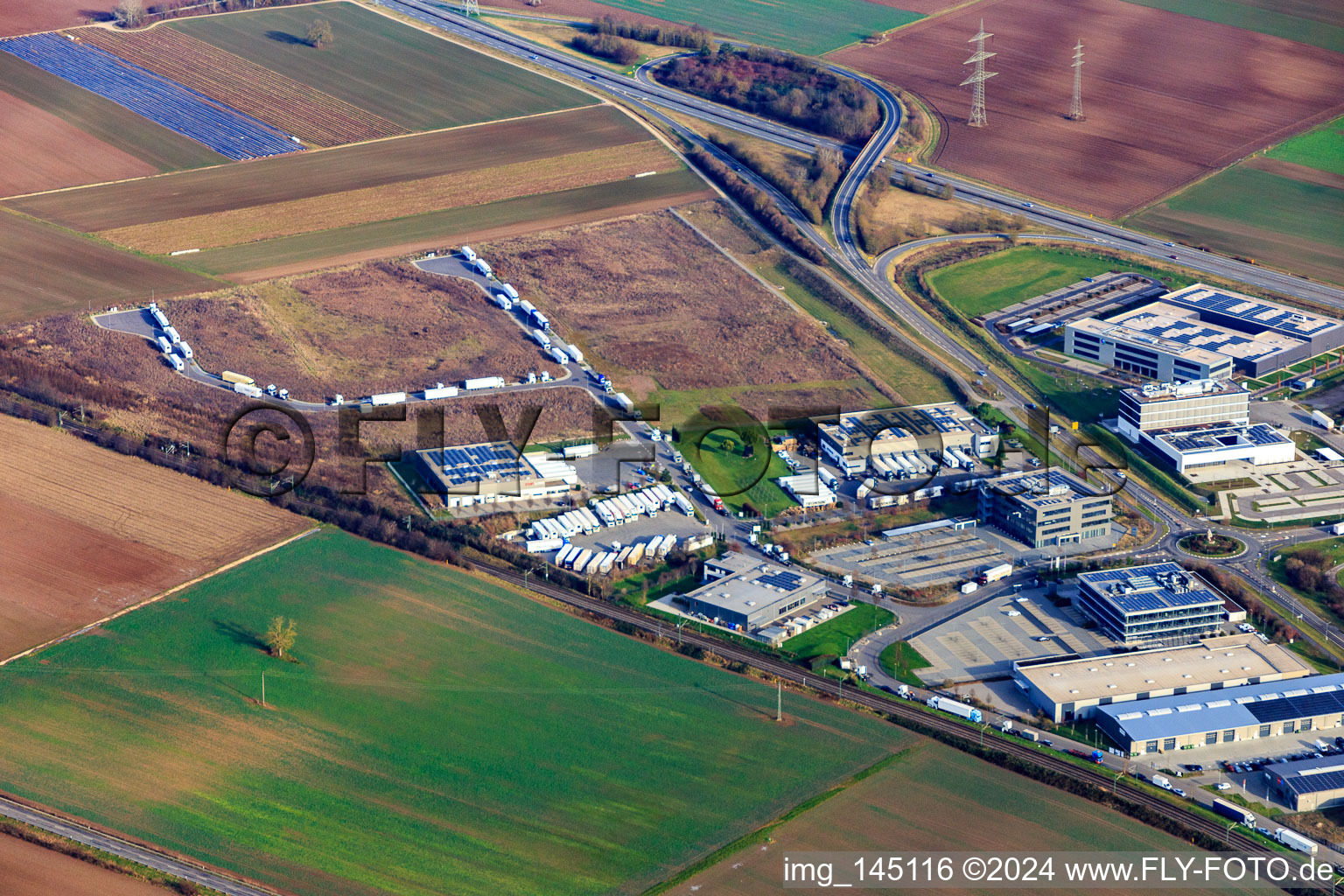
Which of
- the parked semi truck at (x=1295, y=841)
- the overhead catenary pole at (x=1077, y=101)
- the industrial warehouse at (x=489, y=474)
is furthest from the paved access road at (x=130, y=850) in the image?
the overhead catenary pole at (x=1077, y=101)

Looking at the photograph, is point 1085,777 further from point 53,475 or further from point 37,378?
point 37,378

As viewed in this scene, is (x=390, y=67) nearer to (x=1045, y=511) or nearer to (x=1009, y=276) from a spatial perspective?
(x=1009, y=276)

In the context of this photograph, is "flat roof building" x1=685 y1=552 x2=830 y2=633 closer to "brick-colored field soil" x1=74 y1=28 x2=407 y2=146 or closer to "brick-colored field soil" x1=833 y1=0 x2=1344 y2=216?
"brick-colored field soil" x1=833 y1=0 x2=1344 y2=216

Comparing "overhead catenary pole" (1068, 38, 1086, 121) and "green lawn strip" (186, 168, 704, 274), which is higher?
"overhead catenary pole" (1068, 38, 1086, 121)

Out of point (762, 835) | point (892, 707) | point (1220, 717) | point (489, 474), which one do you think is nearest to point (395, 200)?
point (489, 474)

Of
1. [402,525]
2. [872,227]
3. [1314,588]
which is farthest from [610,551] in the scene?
[872,227]

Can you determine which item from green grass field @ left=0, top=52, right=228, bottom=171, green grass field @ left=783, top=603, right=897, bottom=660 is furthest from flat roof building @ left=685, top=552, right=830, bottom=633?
green grass field @ left=0, top=52, right=228, bottom=171
